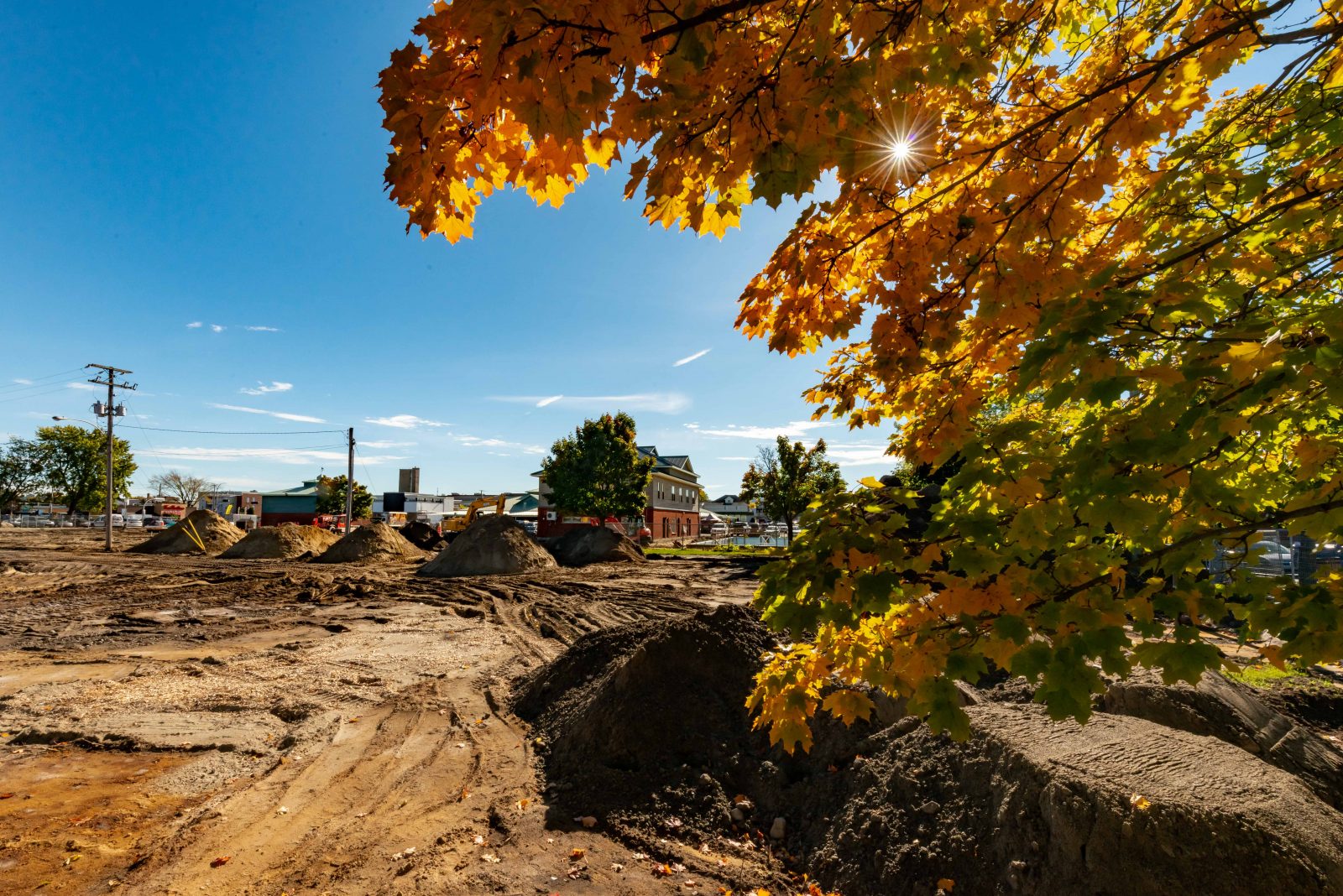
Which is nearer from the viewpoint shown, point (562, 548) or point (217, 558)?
point (217, 558)

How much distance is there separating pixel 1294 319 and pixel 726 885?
4.43m

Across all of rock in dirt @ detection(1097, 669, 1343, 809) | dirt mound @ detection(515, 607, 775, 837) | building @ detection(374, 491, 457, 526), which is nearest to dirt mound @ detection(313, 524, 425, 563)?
dirt mound @ detection(515, 607, 775, 837)

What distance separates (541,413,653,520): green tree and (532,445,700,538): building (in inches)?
66.6

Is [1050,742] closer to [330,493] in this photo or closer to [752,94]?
[752,94]

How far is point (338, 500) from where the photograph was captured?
196ft

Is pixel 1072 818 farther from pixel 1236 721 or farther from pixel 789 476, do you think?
pixel 789 476

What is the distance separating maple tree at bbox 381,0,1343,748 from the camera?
204 cm

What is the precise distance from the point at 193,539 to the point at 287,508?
35.6 meters

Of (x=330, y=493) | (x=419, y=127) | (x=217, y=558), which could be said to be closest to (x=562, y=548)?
(x=217, y=558)

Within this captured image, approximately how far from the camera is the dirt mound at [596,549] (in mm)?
28797

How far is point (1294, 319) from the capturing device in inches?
75.2

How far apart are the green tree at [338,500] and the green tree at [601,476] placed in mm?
29314

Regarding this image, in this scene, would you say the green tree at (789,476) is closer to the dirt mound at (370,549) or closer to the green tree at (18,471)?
the dirt mound at (370,549)

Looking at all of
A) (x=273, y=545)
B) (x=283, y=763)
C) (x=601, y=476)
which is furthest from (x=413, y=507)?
(x=283, y=763)
